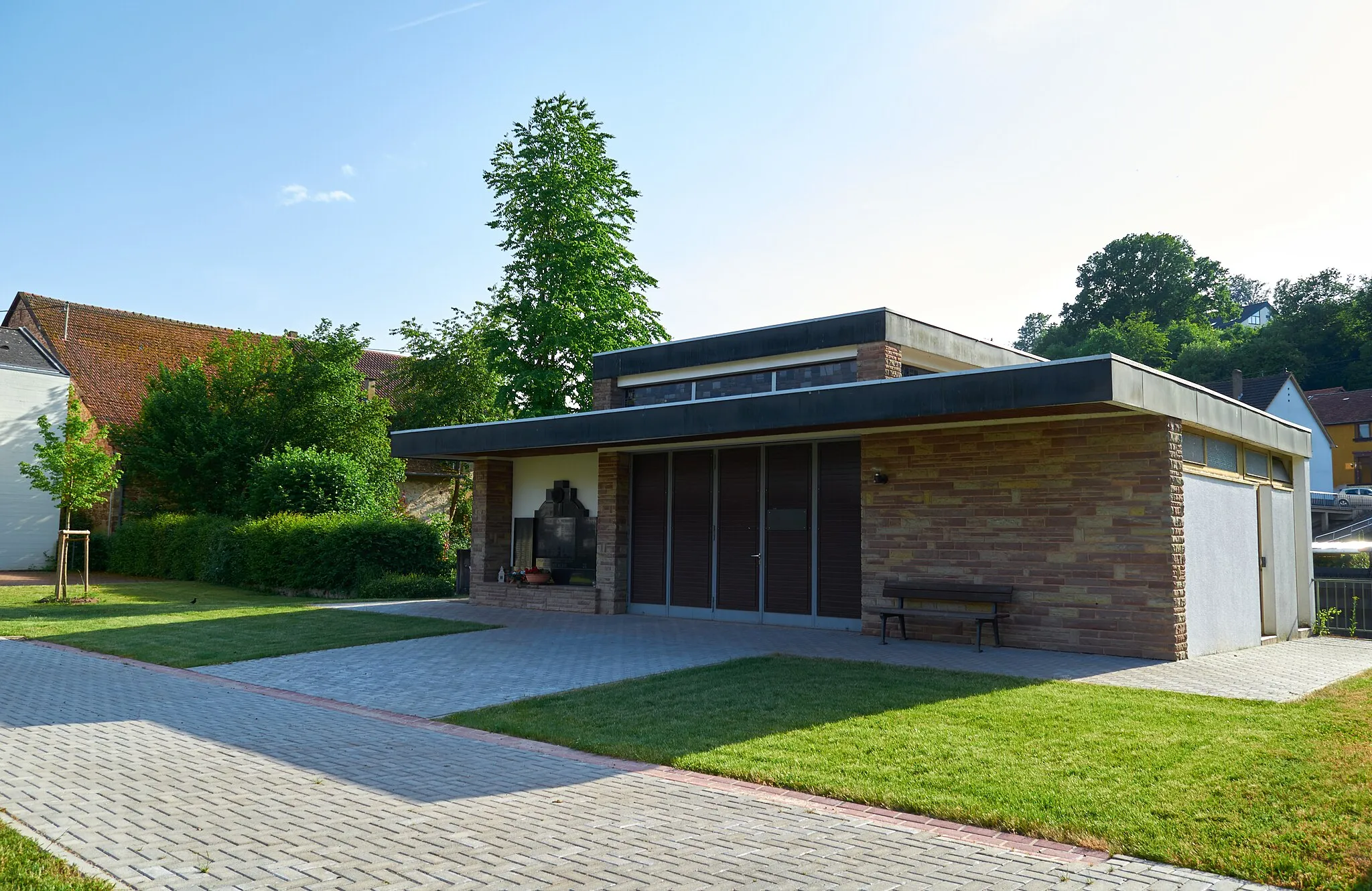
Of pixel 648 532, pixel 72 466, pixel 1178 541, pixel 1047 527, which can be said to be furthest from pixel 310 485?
pixel 1178 541

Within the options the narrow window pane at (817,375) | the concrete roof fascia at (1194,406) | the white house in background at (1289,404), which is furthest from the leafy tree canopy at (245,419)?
the white house in background at (1289,404)

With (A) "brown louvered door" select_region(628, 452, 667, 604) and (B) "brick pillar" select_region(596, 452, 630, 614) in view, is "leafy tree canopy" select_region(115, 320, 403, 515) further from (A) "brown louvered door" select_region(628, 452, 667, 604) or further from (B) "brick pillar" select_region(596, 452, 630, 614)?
(A) "brown louvered door" select_region(628, 452, 667, 604)

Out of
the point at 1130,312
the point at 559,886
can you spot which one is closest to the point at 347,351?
the point at 559,886

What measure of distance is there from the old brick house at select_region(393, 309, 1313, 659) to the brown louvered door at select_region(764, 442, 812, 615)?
3 cm

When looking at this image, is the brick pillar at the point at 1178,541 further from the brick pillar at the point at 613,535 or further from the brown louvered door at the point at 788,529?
the brick pillar at the point at 613,535

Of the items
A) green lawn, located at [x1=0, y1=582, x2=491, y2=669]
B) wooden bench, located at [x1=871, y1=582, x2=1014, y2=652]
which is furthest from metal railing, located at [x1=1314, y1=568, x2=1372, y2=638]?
green lawn, located at [x1=0, y1=582, x2=491, y2=669]

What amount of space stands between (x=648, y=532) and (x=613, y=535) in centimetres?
61

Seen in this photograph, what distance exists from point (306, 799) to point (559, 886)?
Result: 2.20 meters

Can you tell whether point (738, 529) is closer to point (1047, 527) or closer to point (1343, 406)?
point (1047, 527)

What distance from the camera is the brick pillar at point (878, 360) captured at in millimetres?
15031

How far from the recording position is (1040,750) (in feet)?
22.3

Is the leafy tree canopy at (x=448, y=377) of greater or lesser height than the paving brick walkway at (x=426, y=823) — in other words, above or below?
above

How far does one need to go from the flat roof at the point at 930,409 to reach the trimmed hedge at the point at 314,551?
6888 millimetres

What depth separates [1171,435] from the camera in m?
11.2
